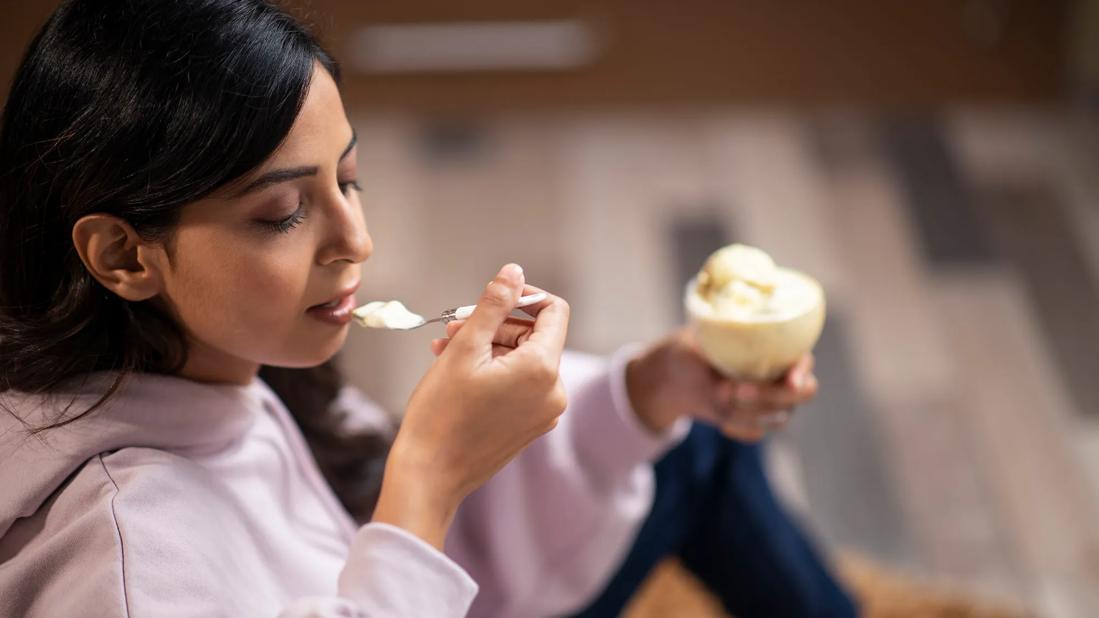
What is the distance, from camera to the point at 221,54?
729mm

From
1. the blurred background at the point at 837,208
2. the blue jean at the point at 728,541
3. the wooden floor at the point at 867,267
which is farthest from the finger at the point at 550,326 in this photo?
the wooden floor at the point at 867,267

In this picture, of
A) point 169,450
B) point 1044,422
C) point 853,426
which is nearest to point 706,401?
point 169,450

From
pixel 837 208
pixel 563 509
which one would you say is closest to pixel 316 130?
pixel 563 509

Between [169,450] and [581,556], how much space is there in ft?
1.48

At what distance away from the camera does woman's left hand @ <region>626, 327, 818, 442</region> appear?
0.98 meters

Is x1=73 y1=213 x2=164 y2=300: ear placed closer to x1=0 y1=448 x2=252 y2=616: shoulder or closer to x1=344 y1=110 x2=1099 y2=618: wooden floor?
x1=0 y1=448 x2=252 y2=616: shoulder

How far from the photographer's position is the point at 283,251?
0.78 meters

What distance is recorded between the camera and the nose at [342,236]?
2.60 ft

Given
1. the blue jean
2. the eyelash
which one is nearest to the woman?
the eyelash

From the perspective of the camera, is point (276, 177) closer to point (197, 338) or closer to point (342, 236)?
point (342, 236)

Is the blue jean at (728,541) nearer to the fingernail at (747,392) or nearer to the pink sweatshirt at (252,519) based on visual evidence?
the pink sweatshirt at (252,519)

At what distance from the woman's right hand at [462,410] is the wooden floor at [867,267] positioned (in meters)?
1.22

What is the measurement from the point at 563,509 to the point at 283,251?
467 millimetres

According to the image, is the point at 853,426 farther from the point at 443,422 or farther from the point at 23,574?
the point at 23,574
